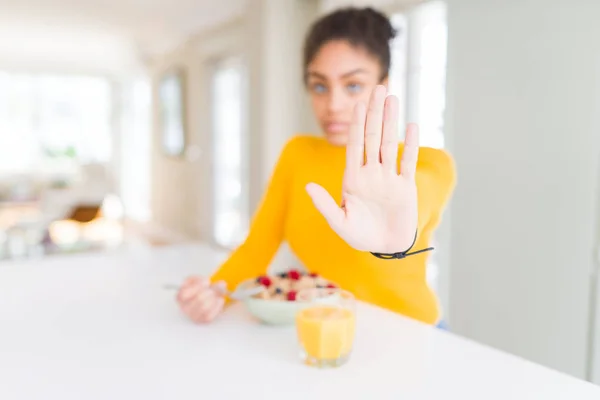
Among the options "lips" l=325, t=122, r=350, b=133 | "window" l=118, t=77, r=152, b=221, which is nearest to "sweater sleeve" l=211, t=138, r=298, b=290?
"lips" l=325, t=122, r=350, b=133

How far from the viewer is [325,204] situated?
685 millimetres

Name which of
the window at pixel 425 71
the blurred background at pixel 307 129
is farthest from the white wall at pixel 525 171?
the window at pixel 425 71

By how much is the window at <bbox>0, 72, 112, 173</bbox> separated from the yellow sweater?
7.57 meters

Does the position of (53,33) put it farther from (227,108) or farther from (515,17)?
(515,17)

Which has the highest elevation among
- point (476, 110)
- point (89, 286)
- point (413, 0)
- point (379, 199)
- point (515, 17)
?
point (413, 0)

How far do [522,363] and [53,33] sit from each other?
251 inches

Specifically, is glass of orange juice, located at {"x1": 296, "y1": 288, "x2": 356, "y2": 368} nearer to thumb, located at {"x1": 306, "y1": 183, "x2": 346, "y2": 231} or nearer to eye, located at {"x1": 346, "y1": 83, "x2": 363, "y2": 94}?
thumb, located at {"x1": 306, "y1": 183, "x2": 346, "y2": 231}

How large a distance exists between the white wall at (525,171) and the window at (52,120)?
6.94 meters

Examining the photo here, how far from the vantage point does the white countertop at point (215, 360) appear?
0.68m

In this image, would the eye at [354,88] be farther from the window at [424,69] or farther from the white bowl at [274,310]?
the window at [424,69]

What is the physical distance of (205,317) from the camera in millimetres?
936

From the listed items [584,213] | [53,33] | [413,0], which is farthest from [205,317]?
[53,33]

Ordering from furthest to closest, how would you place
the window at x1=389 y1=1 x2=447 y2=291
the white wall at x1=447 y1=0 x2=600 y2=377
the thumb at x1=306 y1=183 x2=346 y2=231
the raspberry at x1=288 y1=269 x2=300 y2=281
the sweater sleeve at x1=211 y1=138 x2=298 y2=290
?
the window at x1=389 y1=1 x2=447 y2=291 < the white wall at x1=447 y1=0 x2=600 y2=377 < the sweater sleeve at x1=211 y1=138 x2=298 y2=290 < the raspberry at x1=288 y1=269 x2=300 y2=281 < the thumb at x1=306 y1=183 x2=346 y2=231

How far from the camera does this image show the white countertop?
68 centimetres
